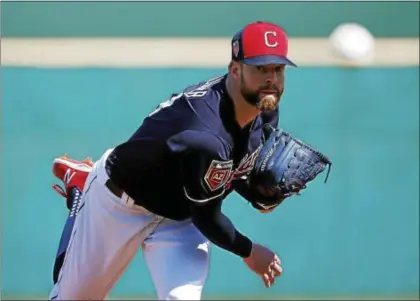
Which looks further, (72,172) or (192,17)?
(192,17)

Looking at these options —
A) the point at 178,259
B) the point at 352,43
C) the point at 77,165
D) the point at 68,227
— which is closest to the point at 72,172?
the point at 77,165

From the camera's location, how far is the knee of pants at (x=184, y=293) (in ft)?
11.7

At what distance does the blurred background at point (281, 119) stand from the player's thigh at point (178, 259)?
119 inches

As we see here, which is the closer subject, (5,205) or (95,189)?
(95,189)

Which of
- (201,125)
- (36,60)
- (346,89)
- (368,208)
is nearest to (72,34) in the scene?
(36,60)

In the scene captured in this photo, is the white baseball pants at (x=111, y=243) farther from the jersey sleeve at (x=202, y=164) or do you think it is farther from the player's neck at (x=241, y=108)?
the player's neck at (x=241, y=108)

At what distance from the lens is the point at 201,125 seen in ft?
11.5

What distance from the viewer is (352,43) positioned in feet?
22.9

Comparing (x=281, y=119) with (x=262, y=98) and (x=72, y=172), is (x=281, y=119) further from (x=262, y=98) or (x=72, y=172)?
(x=262, y=98)

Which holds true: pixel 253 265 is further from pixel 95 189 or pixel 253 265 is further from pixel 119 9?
pixel 119 9

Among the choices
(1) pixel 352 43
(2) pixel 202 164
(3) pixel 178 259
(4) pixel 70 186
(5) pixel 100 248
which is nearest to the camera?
(2) pixel 202 164

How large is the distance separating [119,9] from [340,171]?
188 centimetres

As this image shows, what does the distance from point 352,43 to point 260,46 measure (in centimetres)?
359

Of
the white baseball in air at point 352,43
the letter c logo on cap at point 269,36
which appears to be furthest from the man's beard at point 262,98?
the white baseball in air at point 352,43
